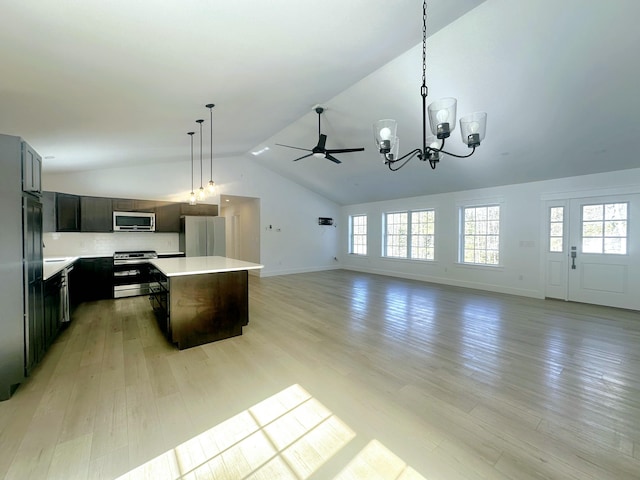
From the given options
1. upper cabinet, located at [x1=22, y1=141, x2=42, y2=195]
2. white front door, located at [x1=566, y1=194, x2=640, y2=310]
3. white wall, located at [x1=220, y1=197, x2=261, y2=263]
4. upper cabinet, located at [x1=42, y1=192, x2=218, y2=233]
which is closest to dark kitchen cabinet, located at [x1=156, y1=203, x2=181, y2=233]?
upper cabinet, located at [x1=42, y1=192, x2=218, y2=233]

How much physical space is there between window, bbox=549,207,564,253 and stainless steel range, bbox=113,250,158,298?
806cm

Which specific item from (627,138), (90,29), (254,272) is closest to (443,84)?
(627,138)

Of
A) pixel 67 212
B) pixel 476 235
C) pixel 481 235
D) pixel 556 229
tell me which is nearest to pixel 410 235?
pixel 476 235

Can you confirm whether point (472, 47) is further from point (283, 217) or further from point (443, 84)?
point (283, 217)

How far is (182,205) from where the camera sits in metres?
6.32

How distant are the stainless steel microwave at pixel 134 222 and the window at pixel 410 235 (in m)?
6.54

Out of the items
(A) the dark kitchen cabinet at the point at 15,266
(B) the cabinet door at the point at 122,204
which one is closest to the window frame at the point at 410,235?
(B) the cabinet door at the point at 122,204

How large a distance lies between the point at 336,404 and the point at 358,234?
8017mm

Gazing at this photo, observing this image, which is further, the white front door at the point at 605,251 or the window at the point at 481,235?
the window at the point at 481,235

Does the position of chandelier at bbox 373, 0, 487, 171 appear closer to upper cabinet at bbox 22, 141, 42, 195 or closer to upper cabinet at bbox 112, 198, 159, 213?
upper cabinet at bbox 22, 141, 42, 195

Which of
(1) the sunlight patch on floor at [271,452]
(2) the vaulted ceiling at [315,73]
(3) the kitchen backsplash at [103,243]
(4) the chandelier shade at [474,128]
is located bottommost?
(1) the sunlight patch on floor at [271,452]

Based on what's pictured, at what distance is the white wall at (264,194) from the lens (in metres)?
5.69

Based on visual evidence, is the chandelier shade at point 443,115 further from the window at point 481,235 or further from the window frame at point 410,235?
the window frame at point 410,235

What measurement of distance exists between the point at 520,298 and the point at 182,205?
765 centimetres
